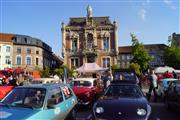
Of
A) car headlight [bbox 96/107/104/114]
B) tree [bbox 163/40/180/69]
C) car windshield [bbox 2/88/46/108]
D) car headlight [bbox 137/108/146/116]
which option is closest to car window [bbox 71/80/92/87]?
car headlight [bbox 96/107/104/114]

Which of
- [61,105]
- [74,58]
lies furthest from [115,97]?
[74,58]

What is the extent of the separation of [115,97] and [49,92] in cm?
269

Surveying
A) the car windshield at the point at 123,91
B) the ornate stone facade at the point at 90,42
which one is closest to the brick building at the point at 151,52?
the ornate stone facade at the point at 90,42

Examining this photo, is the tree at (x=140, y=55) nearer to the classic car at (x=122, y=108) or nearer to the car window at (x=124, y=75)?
the car window at (x=124, y=75)

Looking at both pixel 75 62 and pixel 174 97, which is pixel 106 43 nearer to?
pixel 75 62

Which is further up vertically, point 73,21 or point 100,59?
point 73,21

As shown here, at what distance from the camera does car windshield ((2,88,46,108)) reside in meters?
7.36

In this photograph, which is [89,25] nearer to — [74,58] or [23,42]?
[74,58]

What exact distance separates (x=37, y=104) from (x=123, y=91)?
160 inches

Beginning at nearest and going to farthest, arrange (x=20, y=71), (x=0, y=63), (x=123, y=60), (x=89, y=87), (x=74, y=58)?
(x=89, y=87) → (x=20, y=71) → (x=74, y=58) → (x=0, y=63) → (x=123, y=60)

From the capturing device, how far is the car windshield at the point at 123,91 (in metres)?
10.2

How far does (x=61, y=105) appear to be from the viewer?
27.6 ft

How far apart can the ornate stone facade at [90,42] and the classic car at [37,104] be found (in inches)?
2198

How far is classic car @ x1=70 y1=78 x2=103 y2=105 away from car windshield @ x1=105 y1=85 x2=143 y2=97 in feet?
12.3
